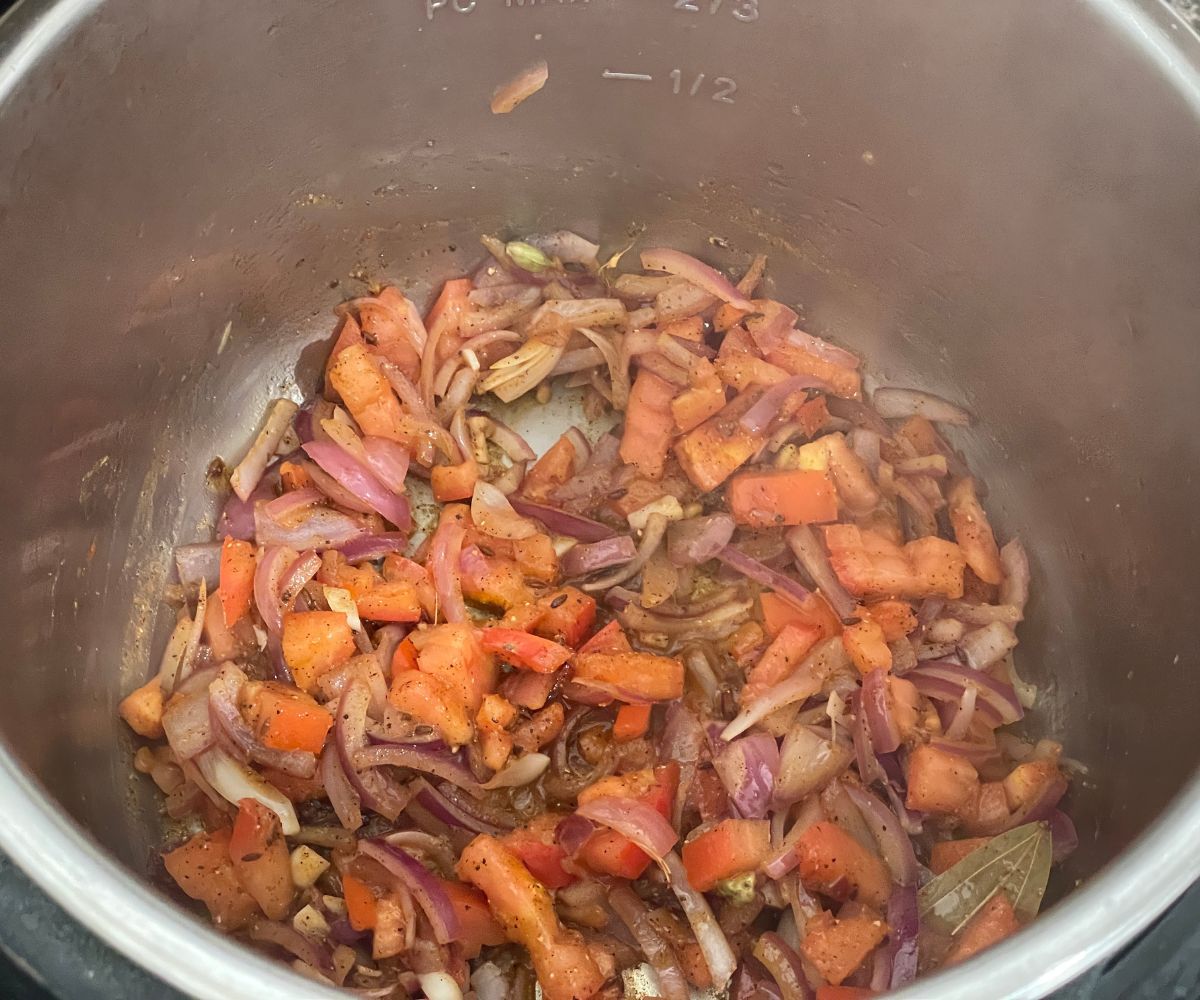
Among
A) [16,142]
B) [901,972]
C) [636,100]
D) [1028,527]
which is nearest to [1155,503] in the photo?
[1028,527]

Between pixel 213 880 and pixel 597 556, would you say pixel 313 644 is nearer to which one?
pixel 213 880

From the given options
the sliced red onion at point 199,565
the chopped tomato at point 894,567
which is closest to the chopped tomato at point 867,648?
the chopped tomato at point 894,567

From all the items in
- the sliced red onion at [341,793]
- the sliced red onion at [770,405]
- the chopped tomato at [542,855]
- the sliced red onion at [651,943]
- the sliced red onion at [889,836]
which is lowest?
the sliced red onion at [341,793]

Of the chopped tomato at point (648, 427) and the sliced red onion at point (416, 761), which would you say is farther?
the chopped tomato at point (648, 427)

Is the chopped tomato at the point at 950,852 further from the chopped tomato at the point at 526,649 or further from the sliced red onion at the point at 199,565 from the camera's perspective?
the sliced red onion at the point at 199,565

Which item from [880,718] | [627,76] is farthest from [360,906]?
[627,76]

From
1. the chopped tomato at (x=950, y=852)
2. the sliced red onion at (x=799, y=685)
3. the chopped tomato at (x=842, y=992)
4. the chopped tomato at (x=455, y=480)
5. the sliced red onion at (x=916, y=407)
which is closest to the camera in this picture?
the chopped tomato at (x=842, y=992)
